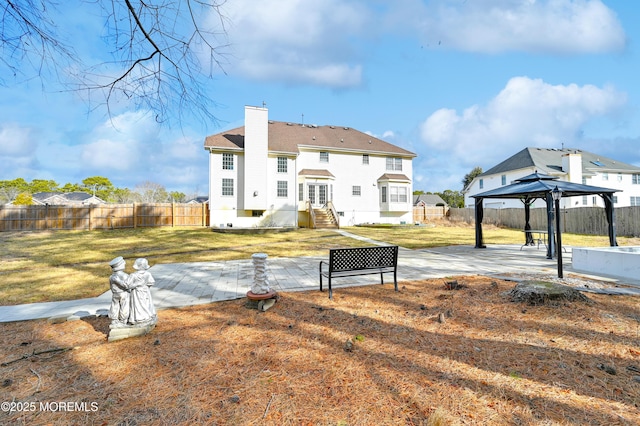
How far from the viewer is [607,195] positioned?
36.0 ft

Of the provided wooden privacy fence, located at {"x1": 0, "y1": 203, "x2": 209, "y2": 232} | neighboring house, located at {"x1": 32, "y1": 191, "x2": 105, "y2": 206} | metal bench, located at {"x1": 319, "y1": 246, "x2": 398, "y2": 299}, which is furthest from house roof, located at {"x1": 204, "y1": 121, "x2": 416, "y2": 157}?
neighboring house, located at {"x1": 32, "y1": 191, "x2": 105, "y2": 206}

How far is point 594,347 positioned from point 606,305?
6.62ft

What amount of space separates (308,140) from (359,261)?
2367cm

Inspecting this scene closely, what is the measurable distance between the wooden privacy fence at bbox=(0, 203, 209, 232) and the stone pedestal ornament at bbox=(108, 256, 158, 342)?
23391mm

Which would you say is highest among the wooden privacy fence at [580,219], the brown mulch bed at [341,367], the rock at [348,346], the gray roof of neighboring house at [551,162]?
the gray roof of neighboring house at [551,162]

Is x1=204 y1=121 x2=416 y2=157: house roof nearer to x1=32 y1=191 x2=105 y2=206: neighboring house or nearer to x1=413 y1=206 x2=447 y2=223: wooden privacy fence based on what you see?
x1=413 y1=206 x2=447 y2=223: wooden privacy fence

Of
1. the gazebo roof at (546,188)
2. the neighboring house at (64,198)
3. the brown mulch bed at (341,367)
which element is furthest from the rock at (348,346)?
the neighboring house at (64,198)

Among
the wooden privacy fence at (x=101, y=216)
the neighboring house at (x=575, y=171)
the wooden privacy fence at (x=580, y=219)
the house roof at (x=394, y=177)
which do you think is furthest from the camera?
the neighboring house at (x=575, y=171)

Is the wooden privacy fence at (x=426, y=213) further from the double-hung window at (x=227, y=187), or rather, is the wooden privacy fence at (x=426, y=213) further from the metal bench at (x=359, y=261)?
the metal bench at (x=359, y=261)

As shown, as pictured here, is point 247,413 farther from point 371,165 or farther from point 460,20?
point 371,165

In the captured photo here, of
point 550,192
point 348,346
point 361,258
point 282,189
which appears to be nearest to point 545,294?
point 361,258

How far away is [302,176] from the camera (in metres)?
26.4

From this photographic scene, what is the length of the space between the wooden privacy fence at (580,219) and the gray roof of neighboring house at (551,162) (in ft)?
28.7

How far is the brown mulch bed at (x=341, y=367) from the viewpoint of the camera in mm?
2492
